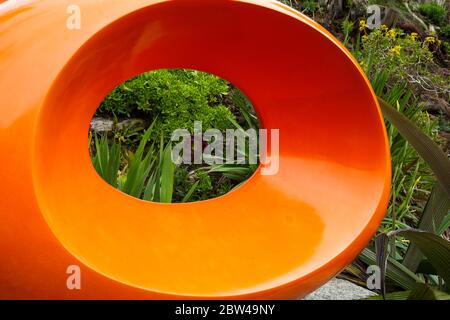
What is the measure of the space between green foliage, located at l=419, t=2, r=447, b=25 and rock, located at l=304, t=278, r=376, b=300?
15.0 feet

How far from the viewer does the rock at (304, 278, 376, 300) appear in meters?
2.47

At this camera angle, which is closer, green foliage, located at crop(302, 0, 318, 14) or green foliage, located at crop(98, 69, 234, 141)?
green foliage, located at crop(98, 69, 234, 141)

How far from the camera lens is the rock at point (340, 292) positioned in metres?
2.47

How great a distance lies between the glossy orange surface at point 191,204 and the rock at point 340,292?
0.47m

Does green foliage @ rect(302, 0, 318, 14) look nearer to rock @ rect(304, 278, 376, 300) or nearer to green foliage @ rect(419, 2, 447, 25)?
green foliage @ rect(419, 2, 447, 25)

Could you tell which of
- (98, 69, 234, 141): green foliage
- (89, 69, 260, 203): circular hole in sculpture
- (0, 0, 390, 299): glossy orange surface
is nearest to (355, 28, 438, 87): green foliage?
(89, 69, 260, 203): circular hole in sculpture

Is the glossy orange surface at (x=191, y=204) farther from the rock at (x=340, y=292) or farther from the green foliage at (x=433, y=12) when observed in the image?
the green foliage at (x=433, y=12)

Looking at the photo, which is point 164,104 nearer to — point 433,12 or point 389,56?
point 389,56

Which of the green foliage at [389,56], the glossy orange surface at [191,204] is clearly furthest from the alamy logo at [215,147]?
the glossy orange surface at [191,204]

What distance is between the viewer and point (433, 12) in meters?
6.43

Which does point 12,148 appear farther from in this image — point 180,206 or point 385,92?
point 385,92

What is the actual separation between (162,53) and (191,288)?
2.70ft

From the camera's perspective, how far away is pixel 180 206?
2338 mm

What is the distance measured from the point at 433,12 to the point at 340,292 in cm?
475
